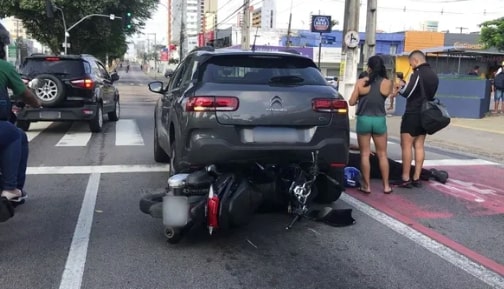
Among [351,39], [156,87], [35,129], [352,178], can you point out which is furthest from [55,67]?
[351,39]

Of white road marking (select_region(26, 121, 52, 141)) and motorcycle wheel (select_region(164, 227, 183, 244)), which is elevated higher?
motorcycle wheel (select_region(164, 227, 183, 244))

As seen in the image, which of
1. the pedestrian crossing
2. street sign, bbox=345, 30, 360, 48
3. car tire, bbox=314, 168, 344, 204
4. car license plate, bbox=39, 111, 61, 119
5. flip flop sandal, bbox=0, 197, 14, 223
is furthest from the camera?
street sign, bbox=345, 30, 360, 48

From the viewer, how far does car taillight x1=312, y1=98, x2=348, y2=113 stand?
531 centimetres

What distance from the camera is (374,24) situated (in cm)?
1705

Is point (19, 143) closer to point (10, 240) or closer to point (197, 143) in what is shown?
point (10, 240)

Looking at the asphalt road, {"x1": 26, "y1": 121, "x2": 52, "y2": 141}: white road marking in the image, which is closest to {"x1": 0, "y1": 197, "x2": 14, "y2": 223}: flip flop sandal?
the asphalt road

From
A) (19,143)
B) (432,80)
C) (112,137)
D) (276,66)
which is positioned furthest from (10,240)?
(112,137)

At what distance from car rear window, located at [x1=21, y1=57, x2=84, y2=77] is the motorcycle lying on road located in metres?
7.47

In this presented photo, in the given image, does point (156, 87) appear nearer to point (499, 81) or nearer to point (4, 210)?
point (4, 210)

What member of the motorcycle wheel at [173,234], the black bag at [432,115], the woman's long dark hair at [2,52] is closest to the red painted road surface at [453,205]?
the black bag at [432,115]

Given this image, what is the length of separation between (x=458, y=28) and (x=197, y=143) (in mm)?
98154

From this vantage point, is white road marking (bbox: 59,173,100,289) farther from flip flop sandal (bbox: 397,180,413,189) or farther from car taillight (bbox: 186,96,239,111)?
flip flop sandal (bbox: 397,180,413,189)

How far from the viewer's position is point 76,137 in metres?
11.9

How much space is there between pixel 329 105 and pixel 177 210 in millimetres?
1795
